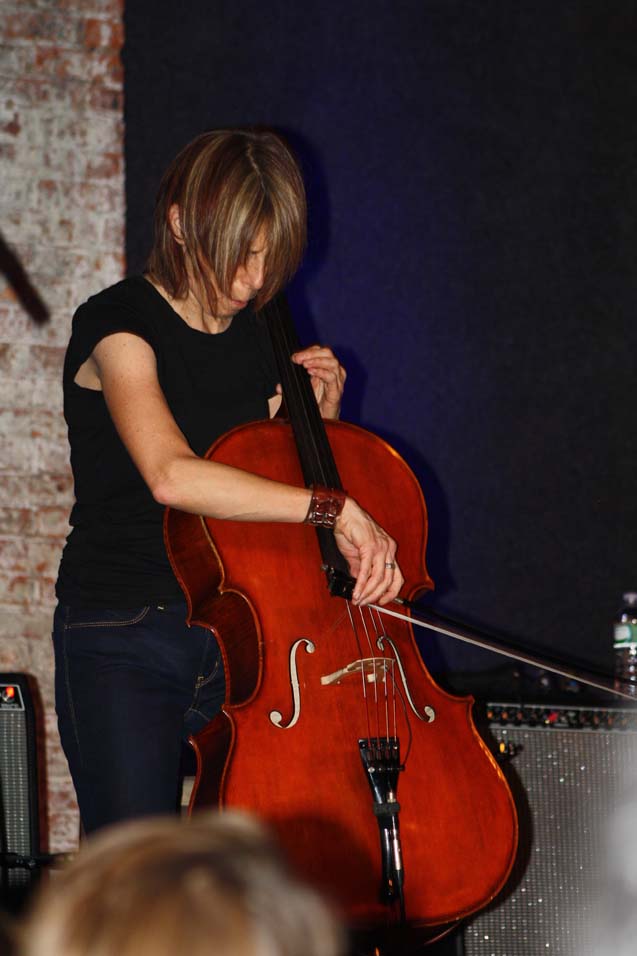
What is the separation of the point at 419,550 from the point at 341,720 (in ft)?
1.20

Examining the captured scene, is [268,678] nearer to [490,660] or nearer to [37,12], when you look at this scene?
[490,660]

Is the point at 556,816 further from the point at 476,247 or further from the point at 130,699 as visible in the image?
the point at 476,247

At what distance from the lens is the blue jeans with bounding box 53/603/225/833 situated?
1704 millimetres

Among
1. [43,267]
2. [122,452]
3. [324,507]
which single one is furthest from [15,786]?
[43,267]

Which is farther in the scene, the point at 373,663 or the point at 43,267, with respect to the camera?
the point at 43,267

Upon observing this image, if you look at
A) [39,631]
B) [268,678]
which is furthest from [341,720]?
[39,631]

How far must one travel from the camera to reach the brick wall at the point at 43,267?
3090mm

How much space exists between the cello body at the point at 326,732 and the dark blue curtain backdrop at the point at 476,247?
1495 mm

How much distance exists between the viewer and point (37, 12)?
10.2 ft

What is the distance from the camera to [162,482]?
1.72 m

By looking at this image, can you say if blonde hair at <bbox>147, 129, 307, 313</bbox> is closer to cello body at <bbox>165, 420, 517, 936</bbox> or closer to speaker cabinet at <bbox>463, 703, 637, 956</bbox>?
cello body at <bbox>165, 420, 517, 936</bbox>

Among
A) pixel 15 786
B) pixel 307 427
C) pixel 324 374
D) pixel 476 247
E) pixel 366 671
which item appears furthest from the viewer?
pixel 476 247

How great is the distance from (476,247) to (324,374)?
148 centimetres

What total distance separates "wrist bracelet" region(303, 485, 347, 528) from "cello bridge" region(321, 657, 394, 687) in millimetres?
219
